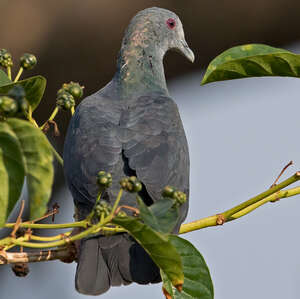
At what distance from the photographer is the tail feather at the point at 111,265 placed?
296cm

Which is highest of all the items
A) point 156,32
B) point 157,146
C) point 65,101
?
point 156,32

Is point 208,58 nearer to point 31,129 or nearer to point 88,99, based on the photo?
point 88,99

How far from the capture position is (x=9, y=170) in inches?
68.2

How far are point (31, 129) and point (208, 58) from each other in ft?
12.1

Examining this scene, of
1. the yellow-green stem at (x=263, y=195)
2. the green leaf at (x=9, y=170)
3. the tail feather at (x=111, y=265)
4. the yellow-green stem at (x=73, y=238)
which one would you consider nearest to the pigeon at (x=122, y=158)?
the tail feather at (x=111, y=265)

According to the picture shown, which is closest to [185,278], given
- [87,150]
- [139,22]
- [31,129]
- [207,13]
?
[31,129]

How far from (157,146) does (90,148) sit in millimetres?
326

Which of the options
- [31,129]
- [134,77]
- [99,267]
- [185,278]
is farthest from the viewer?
[134,77]

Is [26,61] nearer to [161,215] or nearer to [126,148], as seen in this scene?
[161,215]

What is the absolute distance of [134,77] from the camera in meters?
4.20

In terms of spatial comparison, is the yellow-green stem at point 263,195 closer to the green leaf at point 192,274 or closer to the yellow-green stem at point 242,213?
the yellow-green stem at point 242,213

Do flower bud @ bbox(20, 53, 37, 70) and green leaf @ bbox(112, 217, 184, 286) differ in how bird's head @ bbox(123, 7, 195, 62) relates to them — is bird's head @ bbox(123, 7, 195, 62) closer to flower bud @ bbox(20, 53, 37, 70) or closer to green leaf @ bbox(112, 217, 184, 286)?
flower bud @ bbox(20, 53, 37, 70)

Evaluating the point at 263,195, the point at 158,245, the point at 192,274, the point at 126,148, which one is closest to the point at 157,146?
the point at 126,148

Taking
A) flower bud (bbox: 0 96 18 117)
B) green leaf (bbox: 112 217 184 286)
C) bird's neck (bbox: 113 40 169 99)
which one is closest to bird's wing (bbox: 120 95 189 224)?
bird's neck (bbox: 113 40 169 99)
